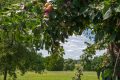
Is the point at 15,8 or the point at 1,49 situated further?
the point at 1,49

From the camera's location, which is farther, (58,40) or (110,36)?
(58,40)

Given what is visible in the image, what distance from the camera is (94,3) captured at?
304 cm

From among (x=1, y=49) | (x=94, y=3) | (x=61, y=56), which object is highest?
(x=1, y=49)

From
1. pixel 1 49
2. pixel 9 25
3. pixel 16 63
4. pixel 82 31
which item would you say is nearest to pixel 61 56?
pixel 82 31

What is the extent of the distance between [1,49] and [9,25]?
13.6m

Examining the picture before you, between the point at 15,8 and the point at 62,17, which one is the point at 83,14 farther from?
the point at 15,8

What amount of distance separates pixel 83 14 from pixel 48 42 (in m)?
0.59

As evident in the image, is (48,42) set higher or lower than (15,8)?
lower

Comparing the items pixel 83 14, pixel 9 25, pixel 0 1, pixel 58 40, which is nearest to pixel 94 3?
pixel 83 14

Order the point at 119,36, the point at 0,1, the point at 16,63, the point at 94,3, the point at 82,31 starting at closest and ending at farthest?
the point at 119,36
the point at 94,3
the point at 82,31
the point at 0,1
the point at 16,63

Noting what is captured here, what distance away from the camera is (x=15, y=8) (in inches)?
136

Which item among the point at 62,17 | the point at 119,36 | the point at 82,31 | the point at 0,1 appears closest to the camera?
the point at 119,36

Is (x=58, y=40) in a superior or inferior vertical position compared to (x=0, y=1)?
inferior

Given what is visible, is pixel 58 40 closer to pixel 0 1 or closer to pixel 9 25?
pixel 9 25
